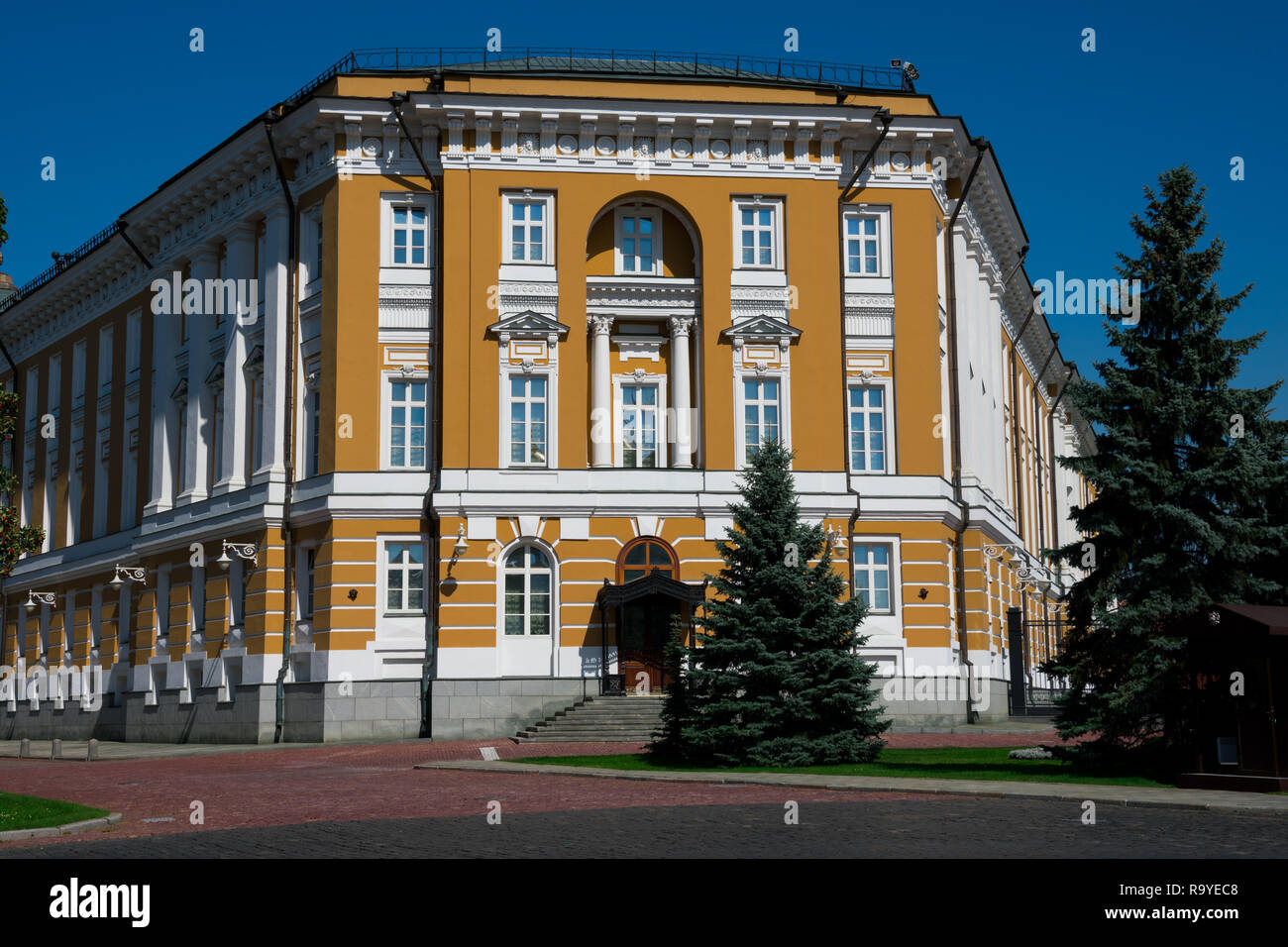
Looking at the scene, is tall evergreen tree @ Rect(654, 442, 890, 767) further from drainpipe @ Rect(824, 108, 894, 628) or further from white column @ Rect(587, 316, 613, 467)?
white column @ Rect(587, 316, 613, 467)

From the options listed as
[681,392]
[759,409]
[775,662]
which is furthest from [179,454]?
[775,662]

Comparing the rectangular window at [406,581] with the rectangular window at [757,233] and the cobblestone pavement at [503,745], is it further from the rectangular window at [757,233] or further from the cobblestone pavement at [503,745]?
the rectangular window at [757,233]

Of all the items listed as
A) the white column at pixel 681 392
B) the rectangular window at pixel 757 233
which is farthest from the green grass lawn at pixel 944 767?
the rectangular window at pixel 757 233

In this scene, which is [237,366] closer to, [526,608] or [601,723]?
[526,608]

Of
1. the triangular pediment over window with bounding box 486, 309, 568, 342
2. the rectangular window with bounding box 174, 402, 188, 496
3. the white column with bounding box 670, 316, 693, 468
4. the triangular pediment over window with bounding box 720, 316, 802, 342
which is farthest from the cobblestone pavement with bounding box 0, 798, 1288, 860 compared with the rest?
the rectangular window with bounding box 174, 402, 188, 496

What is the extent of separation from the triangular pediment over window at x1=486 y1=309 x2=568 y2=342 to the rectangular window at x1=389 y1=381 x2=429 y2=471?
8.12 feet

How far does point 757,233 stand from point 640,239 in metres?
3.17

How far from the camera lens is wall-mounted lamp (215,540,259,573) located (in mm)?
39344

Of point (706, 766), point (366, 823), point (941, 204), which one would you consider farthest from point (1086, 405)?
point (941, 204)

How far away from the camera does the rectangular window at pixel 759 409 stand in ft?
126

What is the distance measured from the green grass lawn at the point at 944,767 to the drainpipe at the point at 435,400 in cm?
914
